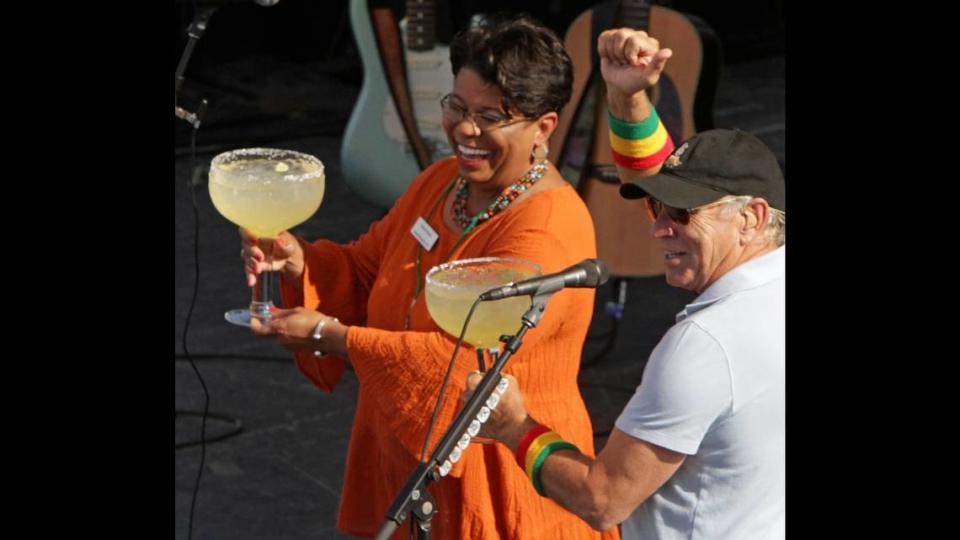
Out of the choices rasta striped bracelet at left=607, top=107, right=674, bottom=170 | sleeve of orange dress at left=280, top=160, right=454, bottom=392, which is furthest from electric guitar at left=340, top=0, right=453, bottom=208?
rasta striped bracelet at left=607, top=107, right=674, bottom=170

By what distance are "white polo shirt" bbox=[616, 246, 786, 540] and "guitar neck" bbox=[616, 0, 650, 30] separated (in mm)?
3258

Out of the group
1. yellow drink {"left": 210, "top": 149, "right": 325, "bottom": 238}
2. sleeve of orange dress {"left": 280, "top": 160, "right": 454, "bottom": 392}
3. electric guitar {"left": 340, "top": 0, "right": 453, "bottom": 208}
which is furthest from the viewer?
electric guitar {"left": 340, "top": 0, "right": 453, "bottom": 208}

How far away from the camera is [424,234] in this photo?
11.1 ft

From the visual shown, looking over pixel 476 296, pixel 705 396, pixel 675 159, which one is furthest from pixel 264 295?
pixel 705 396

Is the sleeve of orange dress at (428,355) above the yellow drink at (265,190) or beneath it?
beneath

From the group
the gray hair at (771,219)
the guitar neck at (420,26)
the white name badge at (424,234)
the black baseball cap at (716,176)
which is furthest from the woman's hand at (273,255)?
the guitar neck at (420,26)

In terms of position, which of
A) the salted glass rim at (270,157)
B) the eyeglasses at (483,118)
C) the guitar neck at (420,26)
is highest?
the eyeglasses at (483,118)

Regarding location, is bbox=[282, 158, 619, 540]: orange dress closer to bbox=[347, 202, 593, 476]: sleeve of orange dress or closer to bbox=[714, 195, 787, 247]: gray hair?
bbox=[347, 202, 593, 476]: sleeve of orange dress

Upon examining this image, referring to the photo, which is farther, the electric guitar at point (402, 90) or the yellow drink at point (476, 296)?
the electric guitar at point (402, 90)

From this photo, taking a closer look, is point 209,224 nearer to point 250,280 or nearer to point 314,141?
point 314,141

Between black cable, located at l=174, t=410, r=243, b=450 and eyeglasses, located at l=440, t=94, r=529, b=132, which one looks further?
black cable, located at l=174, t=410, r=243, b=450

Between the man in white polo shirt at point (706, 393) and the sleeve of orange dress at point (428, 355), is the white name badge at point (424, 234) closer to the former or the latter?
the sleeve of orange dress at point (428, 355)

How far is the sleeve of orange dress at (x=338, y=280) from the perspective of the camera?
3.54 metres

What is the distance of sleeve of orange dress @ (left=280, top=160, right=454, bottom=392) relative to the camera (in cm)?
354
